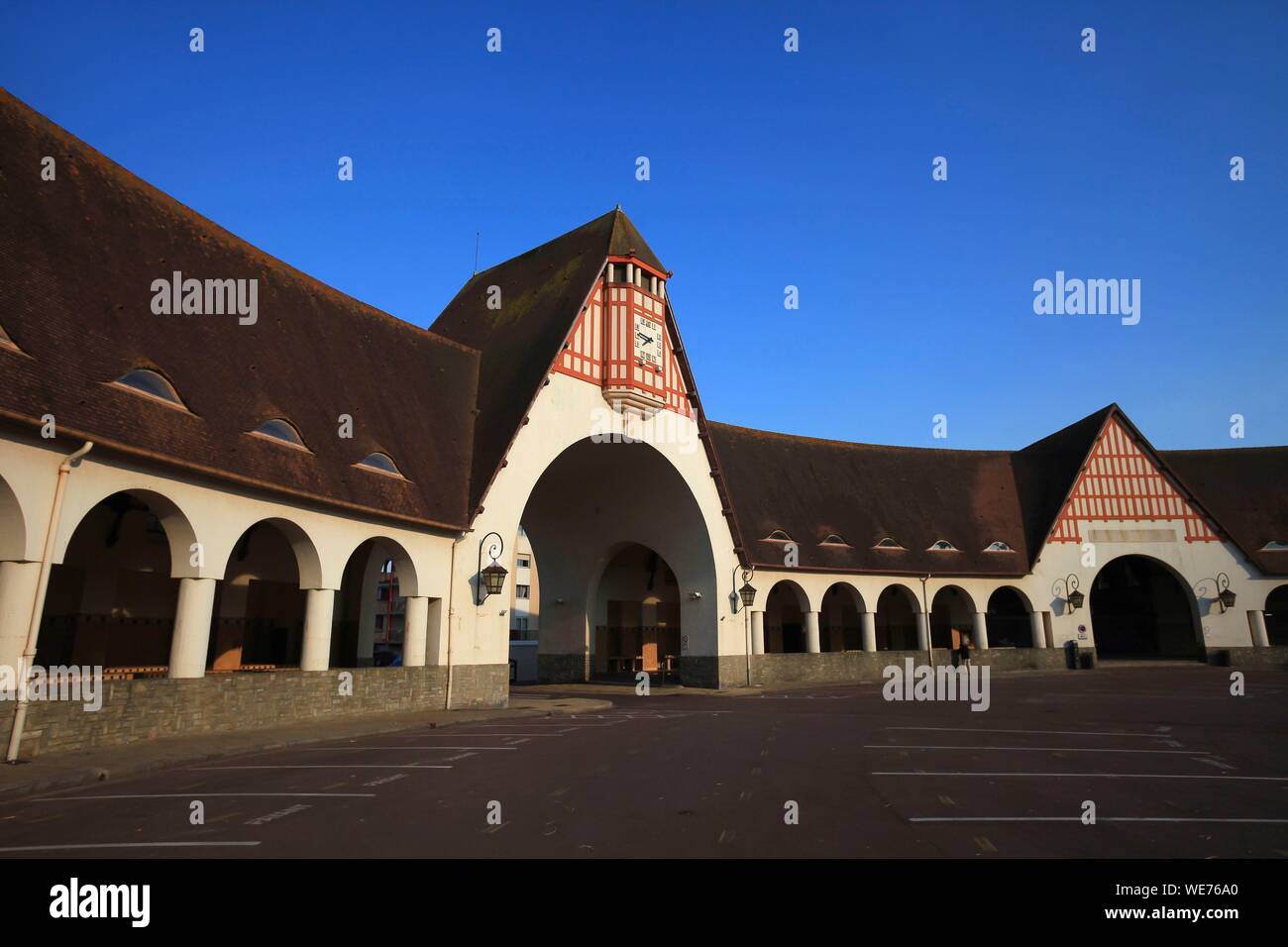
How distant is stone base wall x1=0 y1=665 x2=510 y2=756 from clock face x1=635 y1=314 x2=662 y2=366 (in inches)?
502

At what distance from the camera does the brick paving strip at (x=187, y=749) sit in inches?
406

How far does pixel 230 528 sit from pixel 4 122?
8.70 m

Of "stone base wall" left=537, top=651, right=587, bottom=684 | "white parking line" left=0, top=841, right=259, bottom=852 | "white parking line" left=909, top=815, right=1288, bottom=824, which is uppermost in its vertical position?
"white parking line" left=0, top=841, right=259, bottom=852

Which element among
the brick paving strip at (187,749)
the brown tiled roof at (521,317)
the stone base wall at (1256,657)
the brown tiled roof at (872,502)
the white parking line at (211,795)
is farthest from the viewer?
the stone base wall at (1256,657)

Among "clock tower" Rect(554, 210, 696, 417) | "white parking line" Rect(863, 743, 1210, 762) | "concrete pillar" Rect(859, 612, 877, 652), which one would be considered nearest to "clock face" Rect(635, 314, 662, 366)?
"clock tower" Rect(554, 210, 696, 417)

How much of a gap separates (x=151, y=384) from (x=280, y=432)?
3.20 metres

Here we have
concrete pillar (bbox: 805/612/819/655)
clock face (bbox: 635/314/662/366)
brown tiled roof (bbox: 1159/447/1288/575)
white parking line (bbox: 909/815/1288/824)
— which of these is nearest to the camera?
white parking line (bbox: 909/815/1288/824)

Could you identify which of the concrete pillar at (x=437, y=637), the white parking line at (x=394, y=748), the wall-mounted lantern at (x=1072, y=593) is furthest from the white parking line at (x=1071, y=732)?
the wall-mounted lantern at (x=1072, y=593)

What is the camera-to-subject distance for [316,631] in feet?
58.5

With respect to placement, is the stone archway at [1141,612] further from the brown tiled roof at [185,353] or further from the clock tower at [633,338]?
the brown tiled roof at [185,353]

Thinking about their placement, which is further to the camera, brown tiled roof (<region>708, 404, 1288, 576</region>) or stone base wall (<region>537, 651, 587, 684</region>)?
brown tiled roof (<region>708, 404, 1288, 576</region>)

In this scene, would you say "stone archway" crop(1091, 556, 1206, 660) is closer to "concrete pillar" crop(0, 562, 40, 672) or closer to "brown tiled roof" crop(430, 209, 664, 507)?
"brown tiled roof" crop(430, 209, 664, 507)

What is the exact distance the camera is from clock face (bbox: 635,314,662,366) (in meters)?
28.8

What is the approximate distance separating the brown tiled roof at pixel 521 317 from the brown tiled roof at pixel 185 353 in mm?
1522
